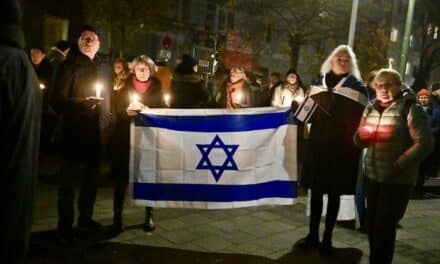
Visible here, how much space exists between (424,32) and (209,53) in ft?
76.3

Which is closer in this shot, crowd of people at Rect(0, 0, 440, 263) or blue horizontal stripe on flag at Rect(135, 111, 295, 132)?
crowd of people at Rect(0, 0, 440, 263)

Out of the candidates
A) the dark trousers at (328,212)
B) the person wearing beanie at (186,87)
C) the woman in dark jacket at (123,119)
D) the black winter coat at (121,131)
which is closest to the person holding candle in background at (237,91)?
the person wearing beanie at (186,87)

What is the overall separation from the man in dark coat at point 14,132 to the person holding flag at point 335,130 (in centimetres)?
328

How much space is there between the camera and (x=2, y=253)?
2311 millimetres

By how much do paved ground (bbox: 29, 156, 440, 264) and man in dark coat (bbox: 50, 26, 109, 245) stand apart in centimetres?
38

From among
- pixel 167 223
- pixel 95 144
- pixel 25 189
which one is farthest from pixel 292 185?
pixel 25 189

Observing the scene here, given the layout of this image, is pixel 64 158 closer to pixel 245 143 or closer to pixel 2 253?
pixel 245 143

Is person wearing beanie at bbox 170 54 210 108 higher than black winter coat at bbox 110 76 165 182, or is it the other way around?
person wearing beanie at bbox 170 54 210 108

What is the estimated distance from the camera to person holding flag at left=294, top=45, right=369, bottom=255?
5070 mm

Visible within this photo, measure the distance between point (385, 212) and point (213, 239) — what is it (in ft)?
6.27

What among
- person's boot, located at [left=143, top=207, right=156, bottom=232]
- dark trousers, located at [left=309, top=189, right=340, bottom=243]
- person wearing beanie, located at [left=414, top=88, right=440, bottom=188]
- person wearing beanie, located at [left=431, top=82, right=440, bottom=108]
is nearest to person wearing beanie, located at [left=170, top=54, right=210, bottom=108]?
person's boot, located at [left=143, top=207, right=156, bottom=232]

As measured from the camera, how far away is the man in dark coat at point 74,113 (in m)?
4.84

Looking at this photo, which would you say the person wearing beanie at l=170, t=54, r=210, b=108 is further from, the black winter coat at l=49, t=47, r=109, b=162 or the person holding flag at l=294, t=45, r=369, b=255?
the person holding flag at l=294, t=45, r=369, b=255

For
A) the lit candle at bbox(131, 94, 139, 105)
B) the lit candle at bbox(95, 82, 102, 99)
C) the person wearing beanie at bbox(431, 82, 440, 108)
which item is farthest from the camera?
the person wearing beanie at bbox(431, 82, 440, 108)
